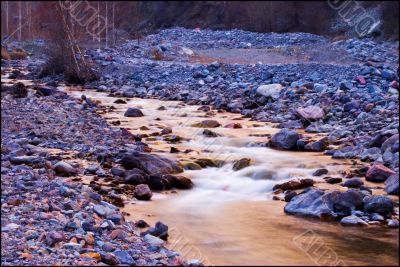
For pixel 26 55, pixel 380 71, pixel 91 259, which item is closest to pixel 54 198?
pixel 91 259

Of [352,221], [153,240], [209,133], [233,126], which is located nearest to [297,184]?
[352,221]

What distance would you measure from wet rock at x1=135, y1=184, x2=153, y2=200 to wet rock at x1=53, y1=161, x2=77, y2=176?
0.86 metres

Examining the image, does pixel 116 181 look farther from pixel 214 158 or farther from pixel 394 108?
pixel 394 108

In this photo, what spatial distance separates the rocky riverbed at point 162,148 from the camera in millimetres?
4449

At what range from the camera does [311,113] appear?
10.9 m

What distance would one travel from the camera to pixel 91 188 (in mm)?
6164

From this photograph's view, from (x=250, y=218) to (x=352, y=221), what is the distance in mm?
991

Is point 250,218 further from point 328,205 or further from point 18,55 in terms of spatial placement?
point 18,55

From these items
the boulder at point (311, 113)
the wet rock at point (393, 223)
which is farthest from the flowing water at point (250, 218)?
the boulder at point (311, 113)

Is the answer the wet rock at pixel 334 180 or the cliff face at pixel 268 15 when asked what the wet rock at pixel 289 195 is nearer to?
the wet rock at pixel 334 180

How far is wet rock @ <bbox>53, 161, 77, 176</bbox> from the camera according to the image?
265 inches

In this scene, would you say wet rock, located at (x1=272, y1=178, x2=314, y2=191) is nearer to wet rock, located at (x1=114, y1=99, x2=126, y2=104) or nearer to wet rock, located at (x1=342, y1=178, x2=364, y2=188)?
wet rock, located at (x1=342, y1=178, x2=364, y2=188)

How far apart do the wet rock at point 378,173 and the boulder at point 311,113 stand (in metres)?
3.92

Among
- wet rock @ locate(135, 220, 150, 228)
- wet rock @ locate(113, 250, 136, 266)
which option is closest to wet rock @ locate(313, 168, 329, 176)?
wet rock @ locate(135, 220, 150, 228)
